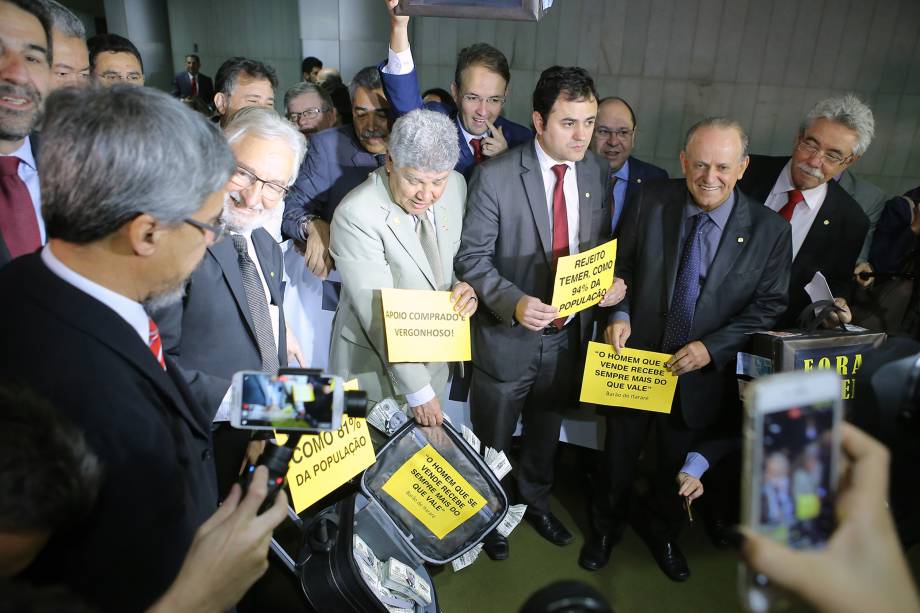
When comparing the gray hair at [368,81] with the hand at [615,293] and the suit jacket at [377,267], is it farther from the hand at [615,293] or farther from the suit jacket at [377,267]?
the hand at [615,293]

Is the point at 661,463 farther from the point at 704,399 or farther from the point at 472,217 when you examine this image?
the point at 472,217

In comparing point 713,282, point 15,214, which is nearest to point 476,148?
point 713,282

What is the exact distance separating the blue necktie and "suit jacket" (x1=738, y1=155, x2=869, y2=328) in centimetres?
56

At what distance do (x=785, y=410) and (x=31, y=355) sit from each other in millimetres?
1103

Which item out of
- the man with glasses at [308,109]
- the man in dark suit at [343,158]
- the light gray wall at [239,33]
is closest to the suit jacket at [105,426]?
the man in dark suit at [343,158]

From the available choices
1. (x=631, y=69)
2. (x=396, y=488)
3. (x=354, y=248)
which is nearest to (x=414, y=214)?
(x=354, y=248)

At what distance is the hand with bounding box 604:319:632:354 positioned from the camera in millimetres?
2367

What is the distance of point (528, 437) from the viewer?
2.78 meters

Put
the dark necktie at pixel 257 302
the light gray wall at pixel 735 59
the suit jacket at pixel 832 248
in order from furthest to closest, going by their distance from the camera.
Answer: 1. the light gray wall at pixel 735 59
2. the suit jacket at pixel 832 248
3. the dark necktie at pixel 257 302

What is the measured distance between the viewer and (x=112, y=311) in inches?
39.0

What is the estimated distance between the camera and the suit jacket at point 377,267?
2115 mm

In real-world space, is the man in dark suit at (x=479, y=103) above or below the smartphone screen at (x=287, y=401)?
above

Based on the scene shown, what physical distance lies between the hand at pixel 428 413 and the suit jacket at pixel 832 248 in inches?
62.9

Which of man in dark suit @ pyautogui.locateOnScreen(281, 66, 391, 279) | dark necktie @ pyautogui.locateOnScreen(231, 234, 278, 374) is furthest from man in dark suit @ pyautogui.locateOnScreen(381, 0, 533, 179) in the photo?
dark necktie @ pyautogui.locateOnScreen(231, 234, 278, 374)
